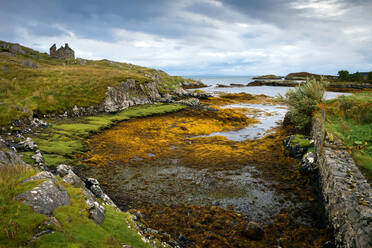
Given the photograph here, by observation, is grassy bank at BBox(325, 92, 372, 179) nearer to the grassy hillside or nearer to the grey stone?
the grey stone

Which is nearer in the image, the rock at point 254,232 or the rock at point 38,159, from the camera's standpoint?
the rock at point 254,232

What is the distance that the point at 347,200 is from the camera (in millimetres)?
10078

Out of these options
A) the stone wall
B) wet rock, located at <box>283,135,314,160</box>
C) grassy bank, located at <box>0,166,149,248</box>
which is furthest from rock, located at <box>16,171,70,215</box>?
wet rock, located at <box>283,135,314,160</box>

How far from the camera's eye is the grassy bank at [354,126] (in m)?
15.3

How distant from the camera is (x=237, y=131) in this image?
36.2 m

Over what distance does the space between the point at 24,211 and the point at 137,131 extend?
27.3 m

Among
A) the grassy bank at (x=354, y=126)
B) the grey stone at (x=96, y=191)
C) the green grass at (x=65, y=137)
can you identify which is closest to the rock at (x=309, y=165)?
the grassy bank at (x=354, y=126)

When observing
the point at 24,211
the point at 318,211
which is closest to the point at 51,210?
the point at 24,211

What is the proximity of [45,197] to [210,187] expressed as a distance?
1243 cm

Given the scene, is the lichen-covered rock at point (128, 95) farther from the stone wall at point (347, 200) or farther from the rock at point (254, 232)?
the stone wall at point (347, 200)

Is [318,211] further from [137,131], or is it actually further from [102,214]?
[137,131]

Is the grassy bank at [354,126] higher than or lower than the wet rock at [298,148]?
higher

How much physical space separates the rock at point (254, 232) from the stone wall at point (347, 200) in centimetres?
350

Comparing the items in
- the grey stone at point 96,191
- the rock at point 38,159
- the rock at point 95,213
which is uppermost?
the rock at point 95,213
